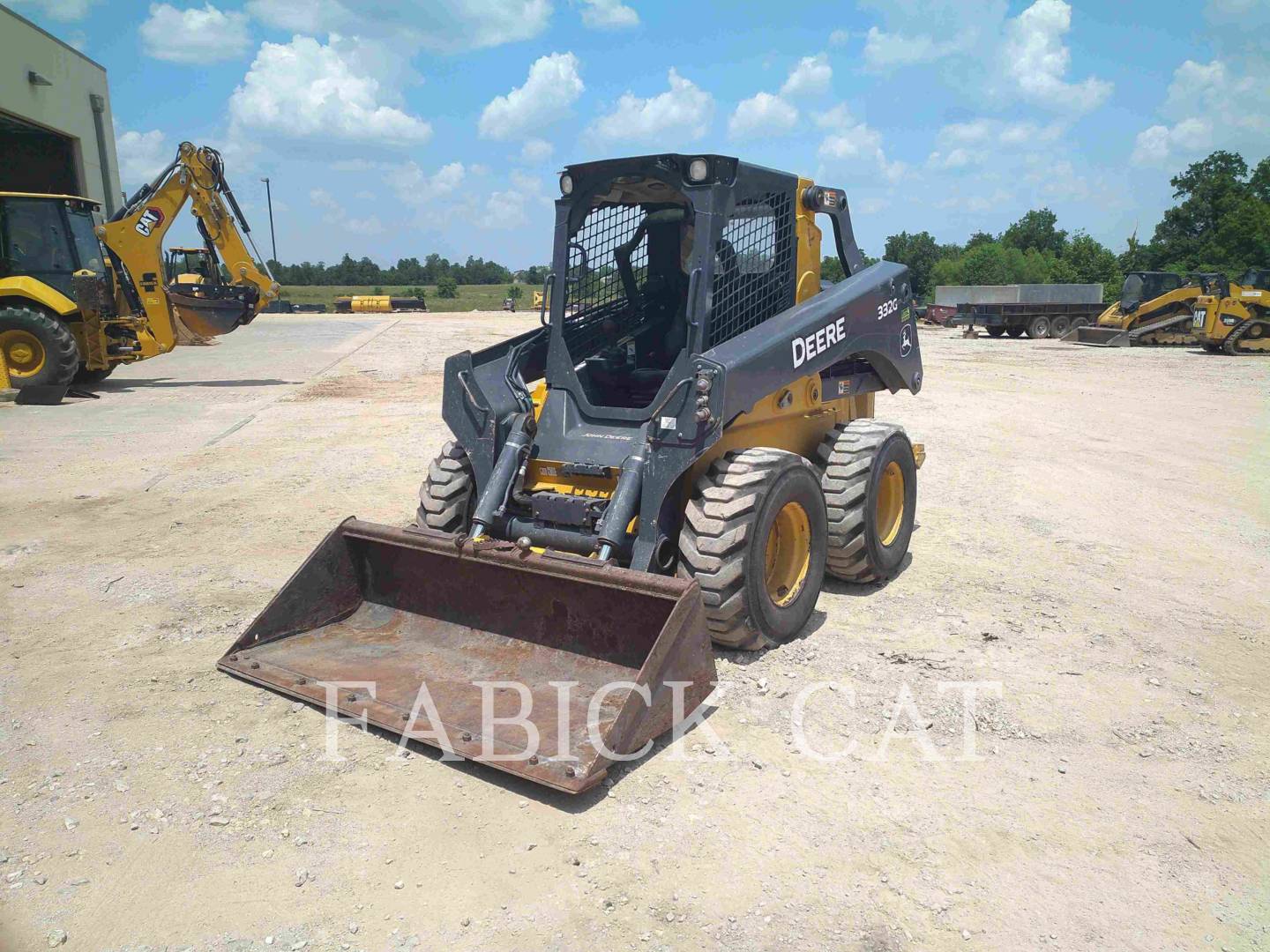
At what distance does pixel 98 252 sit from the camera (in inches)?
578

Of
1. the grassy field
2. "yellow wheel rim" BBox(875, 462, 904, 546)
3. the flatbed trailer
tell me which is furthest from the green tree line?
"yellow wheel rim" BBox(875, 462, 904, 546)

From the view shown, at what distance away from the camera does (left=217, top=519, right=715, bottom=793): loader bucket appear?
3500 millimetres

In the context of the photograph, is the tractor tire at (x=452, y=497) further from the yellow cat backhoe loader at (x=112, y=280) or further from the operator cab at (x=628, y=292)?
the yellow cat backhoe loader at (x=112, y=280)

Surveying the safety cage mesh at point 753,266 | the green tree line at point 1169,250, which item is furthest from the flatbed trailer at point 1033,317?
the safety cage mesh at point 753,266

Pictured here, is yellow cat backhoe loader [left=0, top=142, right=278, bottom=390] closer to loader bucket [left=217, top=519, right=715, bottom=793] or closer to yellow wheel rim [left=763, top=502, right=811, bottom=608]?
loader bucket [left=217, top=519, right=715, bottom=793]

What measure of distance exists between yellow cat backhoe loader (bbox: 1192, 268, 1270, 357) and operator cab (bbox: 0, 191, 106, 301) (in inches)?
947

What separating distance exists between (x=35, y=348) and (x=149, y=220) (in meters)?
2.93

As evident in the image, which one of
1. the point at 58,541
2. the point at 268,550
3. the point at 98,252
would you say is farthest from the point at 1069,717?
the point at 98,252

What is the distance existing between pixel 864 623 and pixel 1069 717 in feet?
4.14

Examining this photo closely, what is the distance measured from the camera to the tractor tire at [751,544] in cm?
420

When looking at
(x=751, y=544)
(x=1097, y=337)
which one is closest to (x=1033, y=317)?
(x=1097, y=337)

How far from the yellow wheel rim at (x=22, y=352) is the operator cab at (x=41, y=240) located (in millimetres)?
906

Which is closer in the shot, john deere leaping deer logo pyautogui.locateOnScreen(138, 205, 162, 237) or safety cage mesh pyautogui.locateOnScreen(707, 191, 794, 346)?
safety cage mesh pyautogui.locateOnScreen(707, 191, 794, 346)

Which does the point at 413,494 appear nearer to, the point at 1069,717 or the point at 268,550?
the point at 268,550
